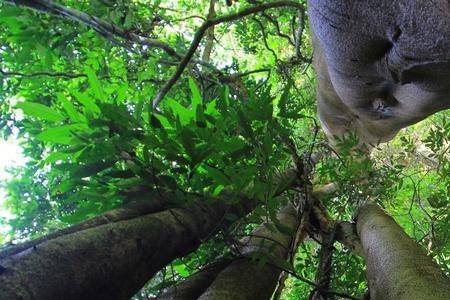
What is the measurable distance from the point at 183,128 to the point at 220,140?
0.40 feet

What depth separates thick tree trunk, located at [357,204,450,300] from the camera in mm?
1074

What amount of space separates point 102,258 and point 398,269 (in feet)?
3.00

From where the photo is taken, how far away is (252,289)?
1.35m

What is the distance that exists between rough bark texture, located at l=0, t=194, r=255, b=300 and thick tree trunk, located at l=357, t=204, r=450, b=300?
64cm

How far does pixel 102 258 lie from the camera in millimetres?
947

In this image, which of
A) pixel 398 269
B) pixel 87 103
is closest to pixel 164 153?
pixel 87 103

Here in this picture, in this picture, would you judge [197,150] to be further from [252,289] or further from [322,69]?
[322,69]

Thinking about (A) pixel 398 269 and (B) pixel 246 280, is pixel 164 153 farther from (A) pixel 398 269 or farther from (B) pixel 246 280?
(A) pixel 398 269

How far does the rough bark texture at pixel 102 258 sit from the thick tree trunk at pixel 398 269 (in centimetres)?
64

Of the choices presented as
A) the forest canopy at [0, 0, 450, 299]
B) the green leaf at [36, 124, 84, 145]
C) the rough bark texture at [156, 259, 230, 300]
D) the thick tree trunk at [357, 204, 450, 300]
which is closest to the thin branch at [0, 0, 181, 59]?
the forest canopy at [0, 0, 450, 299]

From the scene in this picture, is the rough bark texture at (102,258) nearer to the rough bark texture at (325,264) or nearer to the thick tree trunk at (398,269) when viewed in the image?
the thick tree trunk at (398,269)

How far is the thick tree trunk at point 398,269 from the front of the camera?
1074 millimetres

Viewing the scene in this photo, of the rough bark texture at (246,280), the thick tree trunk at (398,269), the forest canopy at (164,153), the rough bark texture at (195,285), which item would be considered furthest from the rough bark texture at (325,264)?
the rough bark texture at (195,285)

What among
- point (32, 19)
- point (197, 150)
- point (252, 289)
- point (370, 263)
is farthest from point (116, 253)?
point (32, 19)
